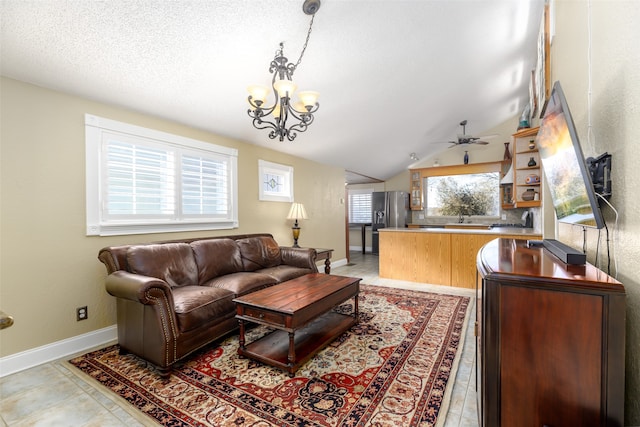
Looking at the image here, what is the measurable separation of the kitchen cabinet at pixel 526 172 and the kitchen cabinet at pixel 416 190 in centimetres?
295

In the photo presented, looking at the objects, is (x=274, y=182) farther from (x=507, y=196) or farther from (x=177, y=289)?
(x=507, y=196)

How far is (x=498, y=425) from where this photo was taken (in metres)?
1.00

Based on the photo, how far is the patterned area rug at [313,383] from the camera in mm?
1596

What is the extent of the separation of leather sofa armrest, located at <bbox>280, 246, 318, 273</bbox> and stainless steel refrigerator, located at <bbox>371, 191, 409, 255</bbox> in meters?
3.76

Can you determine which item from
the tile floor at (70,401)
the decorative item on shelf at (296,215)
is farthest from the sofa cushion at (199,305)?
the decorative item on shelf at (296,215)

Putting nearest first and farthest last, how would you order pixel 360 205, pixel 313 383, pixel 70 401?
pixel 70 401
pixel 313 383
pixel 360 205

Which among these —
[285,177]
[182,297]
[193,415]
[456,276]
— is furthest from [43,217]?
[456,276]

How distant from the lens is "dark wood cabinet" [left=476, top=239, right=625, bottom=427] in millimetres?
856

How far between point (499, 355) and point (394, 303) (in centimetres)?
265

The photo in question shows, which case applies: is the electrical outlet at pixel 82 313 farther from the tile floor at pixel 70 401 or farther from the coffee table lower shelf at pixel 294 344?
the coffee table lower shelf at pixel 294 344

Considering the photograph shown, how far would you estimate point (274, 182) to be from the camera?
4.66 m

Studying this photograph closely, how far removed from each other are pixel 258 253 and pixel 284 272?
552 mm

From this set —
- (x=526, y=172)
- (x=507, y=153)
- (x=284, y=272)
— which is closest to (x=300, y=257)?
(x=284, y=272)

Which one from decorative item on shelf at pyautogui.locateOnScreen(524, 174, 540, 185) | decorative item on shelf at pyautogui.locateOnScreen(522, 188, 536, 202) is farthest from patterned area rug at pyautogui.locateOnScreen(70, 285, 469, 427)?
decorative item on shelf at pyautogui.locateOnScreen(524, 174, 540, 185)
